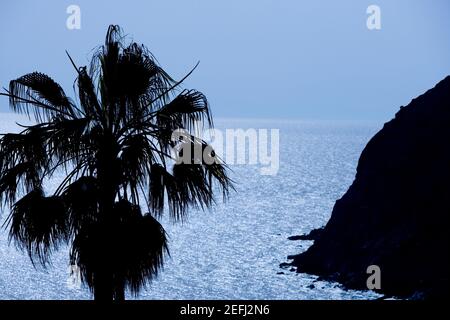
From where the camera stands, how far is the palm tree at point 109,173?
9.65 m

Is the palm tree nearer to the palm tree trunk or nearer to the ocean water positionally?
the palm tree trunk

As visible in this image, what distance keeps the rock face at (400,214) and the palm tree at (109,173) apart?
7797 centimetres

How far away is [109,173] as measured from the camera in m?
9.98

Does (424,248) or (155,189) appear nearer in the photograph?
(155,189)

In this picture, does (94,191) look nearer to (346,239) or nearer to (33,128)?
(33,128)

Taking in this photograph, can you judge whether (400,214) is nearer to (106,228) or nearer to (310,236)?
(310,236)

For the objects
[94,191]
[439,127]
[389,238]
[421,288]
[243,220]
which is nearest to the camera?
[94,191]

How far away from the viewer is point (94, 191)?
32.2 ft

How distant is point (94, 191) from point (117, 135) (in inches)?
40.0

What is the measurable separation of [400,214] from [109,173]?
90.5m

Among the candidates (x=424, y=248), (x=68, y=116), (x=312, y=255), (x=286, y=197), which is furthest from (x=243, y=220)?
(x=68, y=116)

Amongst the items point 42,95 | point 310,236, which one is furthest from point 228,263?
point 42,95

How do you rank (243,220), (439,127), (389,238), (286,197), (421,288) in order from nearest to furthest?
(421,288)
(389,238)
(439,127)
(243,220)
(286,197)

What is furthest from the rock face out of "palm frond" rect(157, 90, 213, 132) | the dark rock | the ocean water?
"palm frond" rect(157, 90, 213, 132)
